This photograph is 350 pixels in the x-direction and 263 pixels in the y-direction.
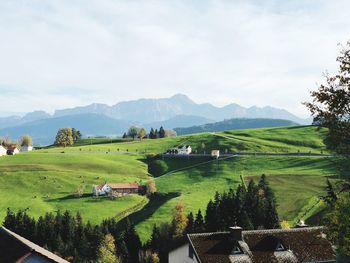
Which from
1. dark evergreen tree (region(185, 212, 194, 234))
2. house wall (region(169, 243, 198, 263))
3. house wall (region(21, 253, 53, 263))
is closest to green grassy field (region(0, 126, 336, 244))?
dark evergreen tree (region(185, 212, 194, 234))

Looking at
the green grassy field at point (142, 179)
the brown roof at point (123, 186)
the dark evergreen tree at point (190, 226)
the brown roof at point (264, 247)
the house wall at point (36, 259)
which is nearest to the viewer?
the house wall at point (36, 259)

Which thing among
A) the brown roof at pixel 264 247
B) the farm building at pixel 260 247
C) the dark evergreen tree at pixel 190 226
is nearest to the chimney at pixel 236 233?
the farm building at pixel 260 247

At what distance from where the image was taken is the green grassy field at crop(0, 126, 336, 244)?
11581 cm

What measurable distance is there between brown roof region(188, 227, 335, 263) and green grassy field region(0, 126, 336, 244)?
4177cm

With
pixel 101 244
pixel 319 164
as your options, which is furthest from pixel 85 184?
pixel 319 164

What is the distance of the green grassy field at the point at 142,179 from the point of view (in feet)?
380

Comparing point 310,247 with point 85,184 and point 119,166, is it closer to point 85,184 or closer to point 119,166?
point 85,184

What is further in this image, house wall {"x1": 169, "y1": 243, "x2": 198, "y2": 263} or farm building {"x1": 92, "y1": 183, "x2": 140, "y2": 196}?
farm building {"x1": 92, "y1": 183, "x2": 140, "y2": 196}

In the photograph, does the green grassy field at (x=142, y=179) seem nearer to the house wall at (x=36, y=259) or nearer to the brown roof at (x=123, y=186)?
the brown roof at (x=123, y=186)

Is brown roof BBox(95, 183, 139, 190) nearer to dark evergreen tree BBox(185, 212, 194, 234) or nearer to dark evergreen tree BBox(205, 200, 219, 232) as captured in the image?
dark evergreen tree BBox(185, 212, 194, 234)

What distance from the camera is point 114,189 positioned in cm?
13588

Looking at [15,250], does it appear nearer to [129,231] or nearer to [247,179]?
[129,231]

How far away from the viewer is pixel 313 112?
23.4m

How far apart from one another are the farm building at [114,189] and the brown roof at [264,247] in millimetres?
82249
